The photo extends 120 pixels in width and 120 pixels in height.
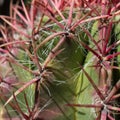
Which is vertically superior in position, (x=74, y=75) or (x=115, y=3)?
(x=115, y=3)

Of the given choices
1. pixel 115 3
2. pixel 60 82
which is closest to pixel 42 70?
pixel 60 82

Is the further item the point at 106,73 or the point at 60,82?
the point at 60,82

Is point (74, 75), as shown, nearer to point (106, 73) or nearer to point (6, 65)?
point (106, 73)

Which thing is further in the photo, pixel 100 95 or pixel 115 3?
pixel 115 3

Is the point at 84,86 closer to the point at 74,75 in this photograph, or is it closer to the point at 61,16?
the point at 74,75

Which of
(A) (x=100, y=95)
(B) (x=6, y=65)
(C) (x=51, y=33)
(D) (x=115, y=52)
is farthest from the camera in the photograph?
(B) (x=6, y=65)

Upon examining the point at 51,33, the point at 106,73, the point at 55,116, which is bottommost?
the point at 55,116

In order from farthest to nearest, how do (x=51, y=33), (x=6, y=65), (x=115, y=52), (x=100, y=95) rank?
(x=6, y=65)
(x=51, y=33)
(x=115, y=52)
(x=100, y=95)

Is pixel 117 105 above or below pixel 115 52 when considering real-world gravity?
below

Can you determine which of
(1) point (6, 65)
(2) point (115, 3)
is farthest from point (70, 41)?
(1) point (6, 65)
